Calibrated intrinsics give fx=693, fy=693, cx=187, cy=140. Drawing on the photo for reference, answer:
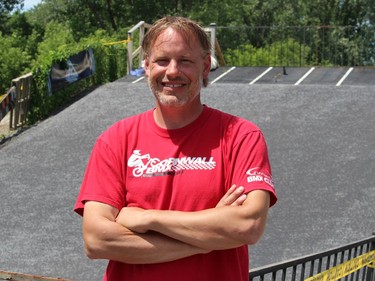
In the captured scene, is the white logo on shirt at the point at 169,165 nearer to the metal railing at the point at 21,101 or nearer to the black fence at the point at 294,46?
the metal railing at the point at 21,101

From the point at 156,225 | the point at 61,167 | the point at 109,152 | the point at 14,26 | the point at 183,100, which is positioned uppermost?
the point at 183,100

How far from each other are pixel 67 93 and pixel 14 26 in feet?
76.6

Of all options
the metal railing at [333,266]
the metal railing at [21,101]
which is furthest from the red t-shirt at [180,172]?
the metal railing at [21,101]

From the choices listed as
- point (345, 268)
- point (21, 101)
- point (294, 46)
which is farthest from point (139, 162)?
point (294, 46)

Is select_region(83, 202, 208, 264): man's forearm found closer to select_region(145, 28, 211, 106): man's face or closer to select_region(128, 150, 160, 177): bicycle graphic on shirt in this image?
select_region(128, 150, 160, 177): bicycle graphic on shirt

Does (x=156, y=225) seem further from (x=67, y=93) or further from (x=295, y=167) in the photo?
(x=67, y=93)

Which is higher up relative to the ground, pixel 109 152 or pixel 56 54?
pixel 109 152

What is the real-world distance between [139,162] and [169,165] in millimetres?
142

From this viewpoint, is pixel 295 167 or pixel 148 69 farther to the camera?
Answer: pixel 295 167

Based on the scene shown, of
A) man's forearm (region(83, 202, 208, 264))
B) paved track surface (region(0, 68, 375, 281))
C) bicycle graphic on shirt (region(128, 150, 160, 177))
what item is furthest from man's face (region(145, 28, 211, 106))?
paved track surface (region(0, 68, 375, 281))

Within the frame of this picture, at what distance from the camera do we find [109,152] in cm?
301

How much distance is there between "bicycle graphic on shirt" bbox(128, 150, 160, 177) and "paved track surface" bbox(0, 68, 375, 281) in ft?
20.0

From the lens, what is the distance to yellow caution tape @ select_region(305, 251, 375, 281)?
14.8 ft

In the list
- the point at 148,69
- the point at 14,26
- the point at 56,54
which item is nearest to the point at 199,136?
the point at 148,69
